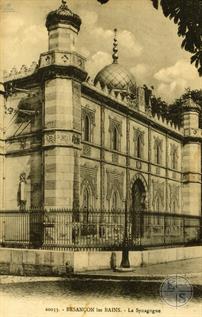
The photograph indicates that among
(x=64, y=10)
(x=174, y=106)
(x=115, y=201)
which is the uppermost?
(x=64, y=10)

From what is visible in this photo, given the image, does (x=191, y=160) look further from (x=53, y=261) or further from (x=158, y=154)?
(x=53, y=261)

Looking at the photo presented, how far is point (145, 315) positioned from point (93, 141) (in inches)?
474

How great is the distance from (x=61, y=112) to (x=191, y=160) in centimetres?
1402

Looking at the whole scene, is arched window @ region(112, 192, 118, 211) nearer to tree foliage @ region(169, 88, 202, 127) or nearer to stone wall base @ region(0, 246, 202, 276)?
stone wall base @ region(0, 246, 202, 276)

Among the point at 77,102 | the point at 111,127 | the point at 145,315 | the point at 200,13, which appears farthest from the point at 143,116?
the point at 200,13

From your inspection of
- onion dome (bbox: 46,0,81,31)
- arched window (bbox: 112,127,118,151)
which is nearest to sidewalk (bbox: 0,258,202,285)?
onion dome (bbox: 46,0,81,31)

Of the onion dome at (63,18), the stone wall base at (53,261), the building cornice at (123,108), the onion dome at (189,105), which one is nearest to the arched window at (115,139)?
the building cornice at (123,108)

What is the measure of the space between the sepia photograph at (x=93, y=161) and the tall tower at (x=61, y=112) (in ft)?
0.12

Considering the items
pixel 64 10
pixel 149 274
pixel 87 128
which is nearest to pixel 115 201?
pixel 87 128

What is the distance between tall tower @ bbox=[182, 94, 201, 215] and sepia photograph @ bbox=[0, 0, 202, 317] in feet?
0.81

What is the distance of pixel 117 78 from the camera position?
2645cm

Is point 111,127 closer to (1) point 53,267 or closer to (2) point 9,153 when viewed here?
(2) point 9,153

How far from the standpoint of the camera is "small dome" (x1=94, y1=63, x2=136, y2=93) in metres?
26.3

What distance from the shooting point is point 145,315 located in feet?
29.1
